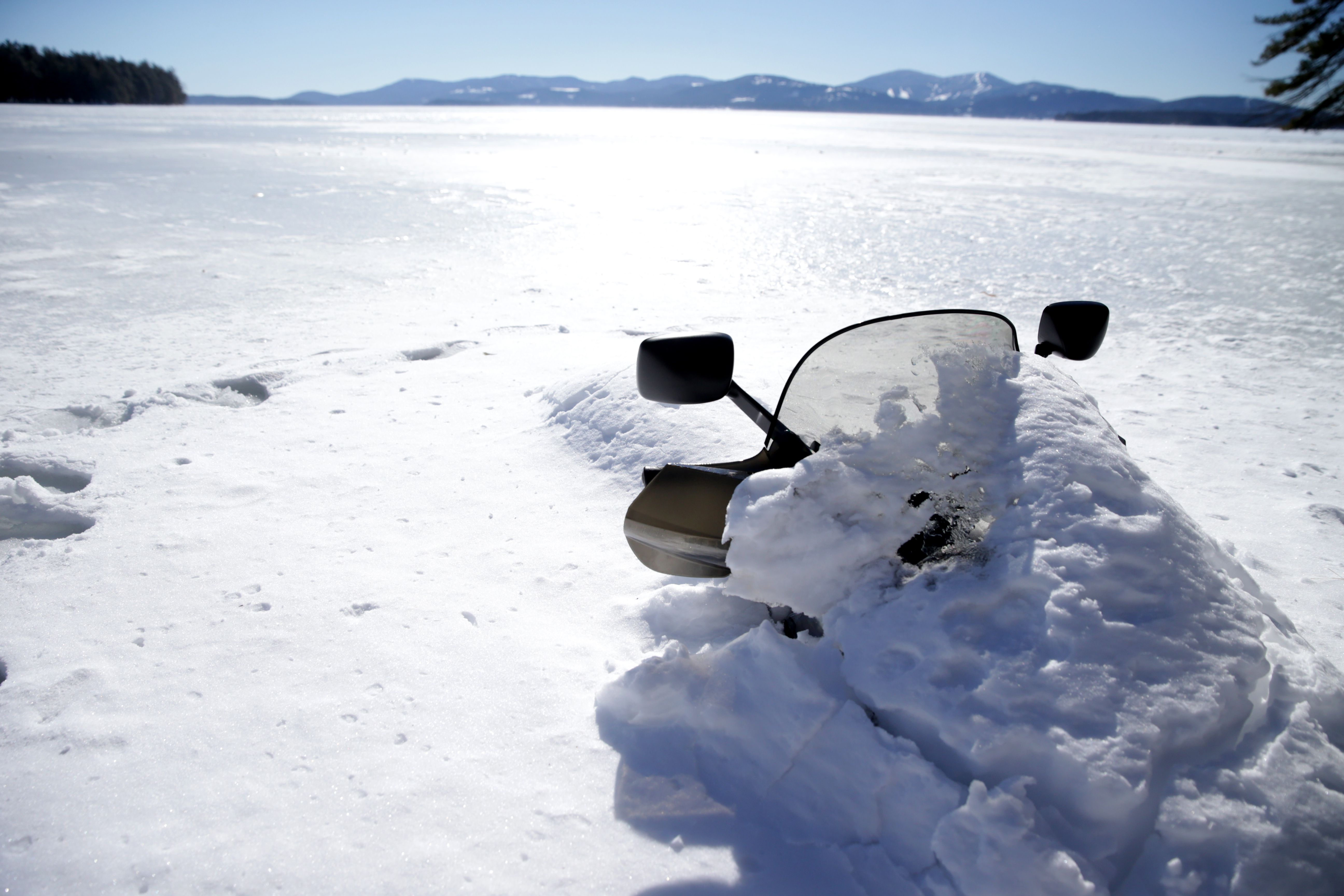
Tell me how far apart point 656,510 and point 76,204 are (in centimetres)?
1187

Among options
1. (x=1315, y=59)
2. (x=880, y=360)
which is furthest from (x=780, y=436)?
(x=1315, y=59)

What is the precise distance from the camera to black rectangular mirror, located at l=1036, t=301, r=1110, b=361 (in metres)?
2.04

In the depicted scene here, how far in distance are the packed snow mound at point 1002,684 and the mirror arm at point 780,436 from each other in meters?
0.19

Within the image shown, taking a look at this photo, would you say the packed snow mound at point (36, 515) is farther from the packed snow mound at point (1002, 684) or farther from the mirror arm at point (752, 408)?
the mirror arm at point (752, 408)

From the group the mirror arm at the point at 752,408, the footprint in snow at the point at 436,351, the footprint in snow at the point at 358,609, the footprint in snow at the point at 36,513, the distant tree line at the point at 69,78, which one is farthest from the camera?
the distant tree line at the point at 69,78

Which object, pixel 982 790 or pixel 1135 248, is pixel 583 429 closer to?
pixel 982 790

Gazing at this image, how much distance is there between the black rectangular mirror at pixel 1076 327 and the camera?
6.69 feet

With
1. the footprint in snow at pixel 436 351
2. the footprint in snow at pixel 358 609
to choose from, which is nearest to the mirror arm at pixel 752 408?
the footprint in snow at pixel 358 609

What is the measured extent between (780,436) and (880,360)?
12.1 inches

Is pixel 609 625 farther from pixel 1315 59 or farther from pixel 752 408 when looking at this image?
pixel 1315 59

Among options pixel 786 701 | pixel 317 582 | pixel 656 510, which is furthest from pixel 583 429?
pixel 786 701

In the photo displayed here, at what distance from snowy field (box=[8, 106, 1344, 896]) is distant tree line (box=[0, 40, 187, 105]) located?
73096 millimetres

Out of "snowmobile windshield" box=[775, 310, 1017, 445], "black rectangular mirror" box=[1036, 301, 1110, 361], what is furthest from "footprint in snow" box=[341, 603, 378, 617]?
"black rectangular mirror" box=[1036, 301, 1110, 361]

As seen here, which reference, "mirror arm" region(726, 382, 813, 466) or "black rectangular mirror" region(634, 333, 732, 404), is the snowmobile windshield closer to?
"mirror arm" region(726, 382, 813, 466)
